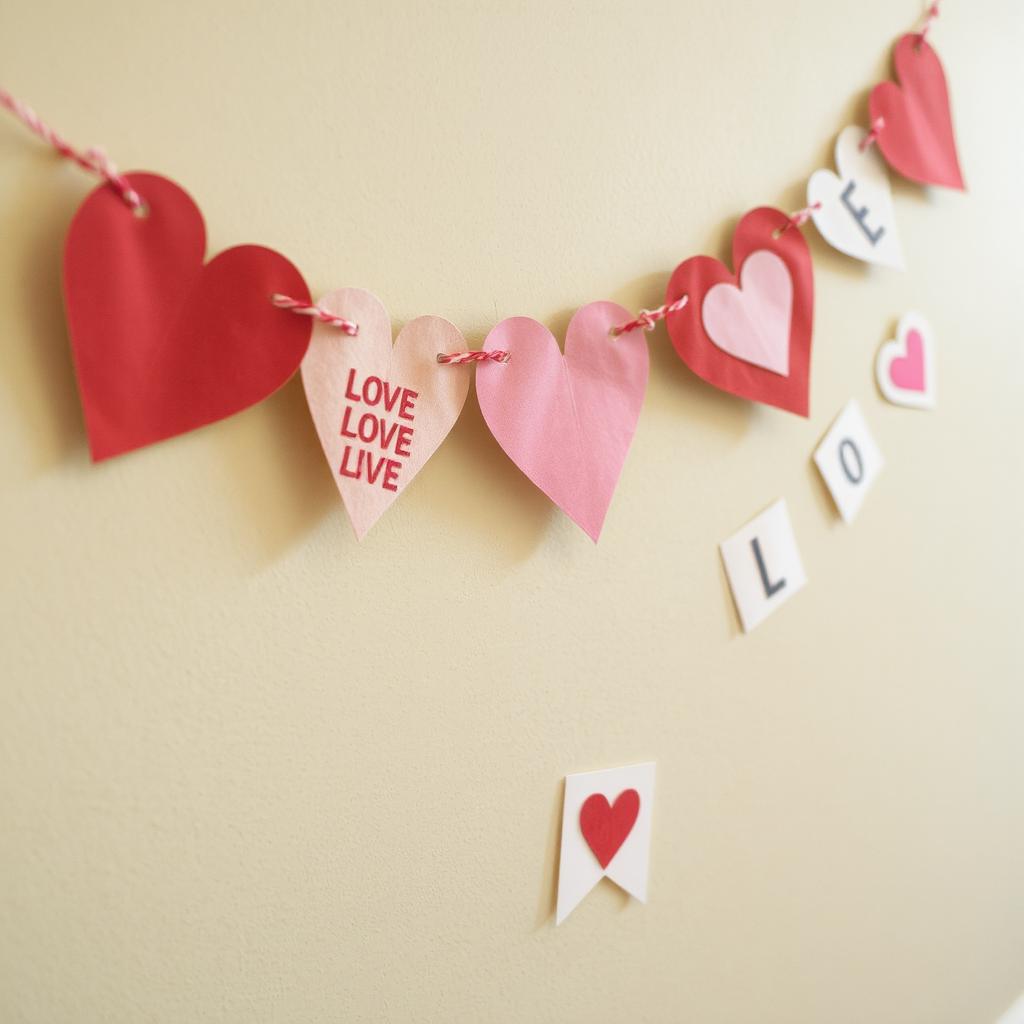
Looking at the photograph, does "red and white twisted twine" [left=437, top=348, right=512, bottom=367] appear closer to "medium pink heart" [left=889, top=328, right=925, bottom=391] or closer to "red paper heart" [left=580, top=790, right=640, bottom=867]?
"red paper heart" [left=580, top=790, right=640, bottom=867]

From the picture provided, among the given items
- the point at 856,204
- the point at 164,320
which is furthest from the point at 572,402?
the point at 856,204

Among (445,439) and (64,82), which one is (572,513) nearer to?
(445,439)

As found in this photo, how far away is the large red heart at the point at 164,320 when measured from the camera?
0.63 meters

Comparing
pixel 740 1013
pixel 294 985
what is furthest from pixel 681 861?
pixel 294 985

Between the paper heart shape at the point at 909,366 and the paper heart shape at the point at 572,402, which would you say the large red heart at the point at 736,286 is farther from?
the paper heart shape at the point at 909,366

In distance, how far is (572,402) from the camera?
815 millimetres

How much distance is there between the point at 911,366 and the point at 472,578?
670 mm

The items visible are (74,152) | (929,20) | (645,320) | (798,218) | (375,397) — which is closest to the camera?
(74,152)

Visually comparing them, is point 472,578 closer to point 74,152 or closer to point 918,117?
point 74,152

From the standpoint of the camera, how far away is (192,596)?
2.31 feet

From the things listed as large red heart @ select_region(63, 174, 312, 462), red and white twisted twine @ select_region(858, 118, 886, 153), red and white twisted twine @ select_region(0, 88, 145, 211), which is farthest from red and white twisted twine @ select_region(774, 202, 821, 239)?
red and white twisted twine @ select_region(0, 88, 145, 211)

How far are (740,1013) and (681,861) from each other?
24cm

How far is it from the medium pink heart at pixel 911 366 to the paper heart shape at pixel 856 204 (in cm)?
10

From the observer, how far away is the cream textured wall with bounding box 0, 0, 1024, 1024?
26.2 inches
